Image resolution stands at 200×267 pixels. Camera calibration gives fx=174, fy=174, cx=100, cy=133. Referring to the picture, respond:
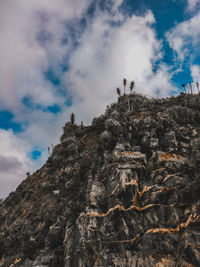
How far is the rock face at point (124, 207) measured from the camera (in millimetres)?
21141

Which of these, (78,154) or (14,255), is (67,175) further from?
(14,255)

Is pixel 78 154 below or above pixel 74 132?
below


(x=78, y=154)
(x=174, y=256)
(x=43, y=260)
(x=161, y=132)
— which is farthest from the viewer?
(x=78, y=154)

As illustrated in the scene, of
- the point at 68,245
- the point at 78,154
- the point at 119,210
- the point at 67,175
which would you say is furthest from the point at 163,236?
the point at 78,154

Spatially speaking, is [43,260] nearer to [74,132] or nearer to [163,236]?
[163,236]

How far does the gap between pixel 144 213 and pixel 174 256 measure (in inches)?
218

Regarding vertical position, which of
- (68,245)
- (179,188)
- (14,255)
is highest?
(179,188)

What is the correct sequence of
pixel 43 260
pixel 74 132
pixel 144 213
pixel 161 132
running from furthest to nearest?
pixel 74 132, pixel 161 132, pixel 43 260, pixel 144 213

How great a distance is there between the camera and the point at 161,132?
3306 centimetres

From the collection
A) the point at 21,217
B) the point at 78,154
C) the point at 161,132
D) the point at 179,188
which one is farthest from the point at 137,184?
the point at 21,217

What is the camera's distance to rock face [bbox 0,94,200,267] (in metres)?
21.1

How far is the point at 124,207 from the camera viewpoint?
79.9 ft

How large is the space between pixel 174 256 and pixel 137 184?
945cm

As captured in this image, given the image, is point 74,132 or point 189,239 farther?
point 74,132
